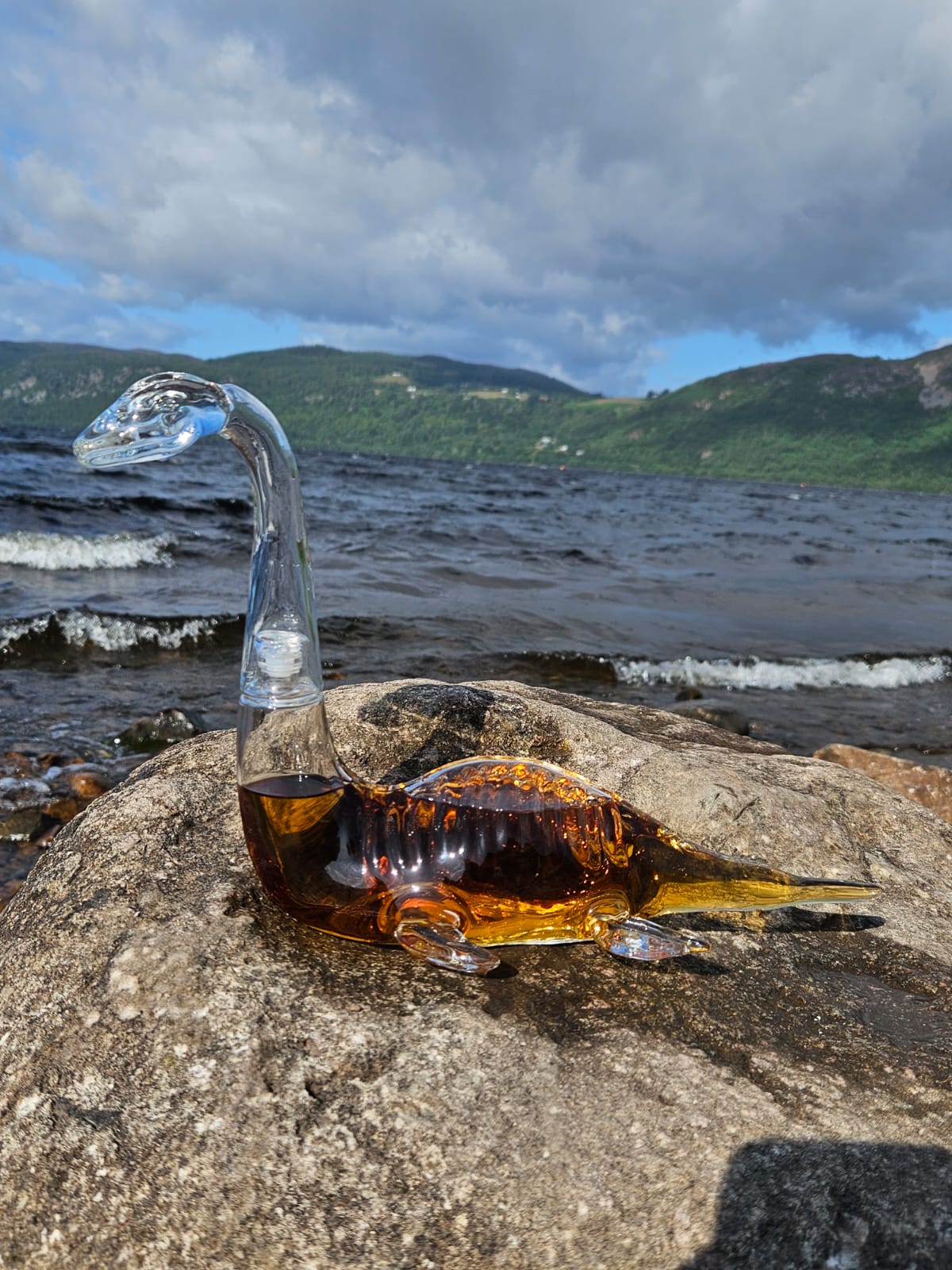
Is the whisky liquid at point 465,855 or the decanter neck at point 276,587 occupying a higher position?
the decanter neck at point 276,587

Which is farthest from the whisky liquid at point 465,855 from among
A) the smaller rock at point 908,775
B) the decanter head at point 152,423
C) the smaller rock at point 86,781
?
the smaller rock at point 86,781

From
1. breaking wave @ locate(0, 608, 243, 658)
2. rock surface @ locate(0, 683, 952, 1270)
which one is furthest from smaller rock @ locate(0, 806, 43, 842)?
breaking wave @ locate(0, 608, 243, 658)

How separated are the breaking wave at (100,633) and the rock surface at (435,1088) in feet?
26.4

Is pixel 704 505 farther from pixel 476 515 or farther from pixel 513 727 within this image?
pixel 513 727

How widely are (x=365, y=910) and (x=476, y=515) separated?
2643 centimetres

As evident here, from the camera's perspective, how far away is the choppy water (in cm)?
941

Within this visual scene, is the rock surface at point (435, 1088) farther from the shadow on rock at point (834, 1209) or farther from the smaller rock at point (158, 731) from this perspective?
the smaller rock at point (158, 731)

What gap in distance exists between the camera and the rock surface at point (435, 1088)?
1.69 m

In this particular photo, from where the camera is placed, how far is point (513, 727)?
11.9 feet

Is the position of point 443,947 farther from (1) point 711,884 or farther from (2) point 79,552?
(2) point 79,552

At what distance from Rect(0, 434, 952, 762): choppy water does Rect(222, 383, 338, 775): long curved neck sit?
547 cm

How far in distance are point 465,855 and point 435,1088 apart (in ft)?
2.00

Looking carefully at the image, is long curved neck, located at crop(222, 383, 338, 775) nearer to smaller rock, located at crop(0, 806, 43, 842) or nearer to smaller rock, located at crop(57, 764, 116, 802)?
smaller rock, located at crop(0, 806, 43, 842)

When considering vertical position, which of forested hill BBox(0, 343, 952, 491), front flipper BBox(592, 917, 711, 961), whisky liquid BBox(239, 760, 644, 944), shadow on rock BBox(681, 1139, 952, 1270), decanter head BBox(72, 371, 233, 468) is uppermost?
forested hill BBox(0, 343, 952, 491)
